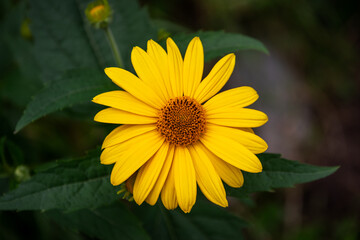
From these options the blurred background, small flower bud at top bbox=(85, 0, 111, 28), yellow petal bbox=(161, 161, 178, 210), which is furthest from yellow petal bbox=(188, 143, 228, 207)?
the blurred background

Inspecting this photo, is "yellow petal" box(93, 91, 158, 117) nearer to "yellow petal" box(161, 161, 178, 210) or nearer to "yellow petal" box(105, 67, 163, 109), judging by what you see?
"yellow petal" box(105, 67, 163, 109)

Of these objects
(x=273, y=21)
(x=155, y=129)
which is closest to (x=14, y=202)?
(x=155, y=129)

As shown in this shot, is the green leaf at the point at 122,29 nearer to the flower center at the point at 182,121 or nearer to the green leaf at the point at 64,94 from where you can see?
the green leaf at the point at 64,94

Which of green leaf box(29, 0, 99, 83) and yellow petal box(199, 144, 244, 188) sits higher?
green leaf box(29, 0, 99, 83)

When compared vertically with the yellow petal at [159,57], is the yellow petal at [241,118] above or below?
below

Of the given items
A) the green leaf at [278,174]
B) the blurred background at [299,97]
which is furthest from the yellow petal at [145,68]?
the blurred background at [299,97]

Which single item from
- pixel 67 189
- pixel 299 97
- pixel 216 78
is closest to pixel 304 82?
pixel 299 97
